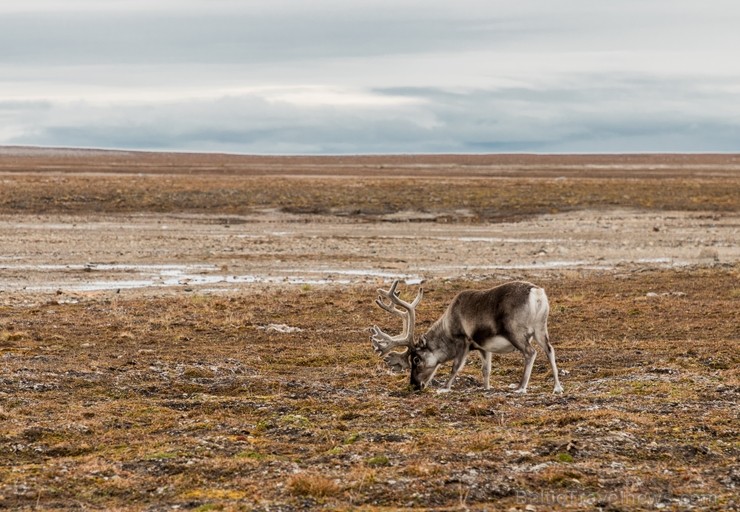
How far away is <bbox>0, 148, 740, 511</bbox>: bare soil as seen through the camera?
31.4 ft

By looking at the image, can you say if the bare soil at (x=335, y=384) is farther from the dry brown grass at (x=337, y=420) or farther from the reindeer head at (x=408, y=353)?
the reindeer head at (x=408, y=353)

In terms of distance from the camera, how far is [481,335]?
15.1 metres

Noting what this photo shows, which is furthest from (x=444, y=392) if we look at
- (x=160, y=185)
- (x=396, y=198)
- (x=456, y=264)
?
(x=160, y=185)

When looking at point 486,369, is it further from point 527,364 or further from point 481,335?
point 527,364

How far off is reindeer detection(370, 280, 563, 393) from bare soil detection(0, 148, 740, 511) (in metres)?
0.41

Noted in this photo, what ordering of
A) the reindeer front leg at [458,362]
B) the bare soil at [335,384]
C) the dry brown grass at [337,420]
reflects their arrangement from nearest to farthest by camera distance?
the dry brown grass at [337,420]
the bare soil at [335,384]
the reindeer front leg at [458,362]

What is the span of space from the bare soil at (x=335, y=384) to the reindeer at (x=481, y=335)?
41cm

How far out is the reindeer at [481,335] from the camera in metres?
14.6

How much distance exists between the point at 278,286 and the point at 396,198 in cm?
3308

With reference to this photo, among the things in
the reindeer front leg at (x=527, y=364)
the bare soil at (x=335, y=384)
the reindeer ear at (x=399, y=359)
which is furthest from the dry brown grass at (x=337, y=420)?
the reindeer ear at (x=399, y=359)

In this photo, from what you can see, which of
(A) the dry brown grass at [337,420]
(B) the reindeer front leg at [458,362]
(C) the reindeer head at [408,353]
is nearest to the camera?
(A) the dry brown grass at [337,420]

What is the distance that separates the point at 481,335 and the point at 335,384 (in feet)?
7.41

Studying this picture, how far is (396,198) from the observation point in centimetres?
6056

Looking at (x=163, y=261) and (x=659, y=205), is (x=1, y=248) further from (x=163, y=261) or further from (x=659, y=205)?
(x=659, y=205)
